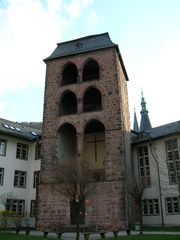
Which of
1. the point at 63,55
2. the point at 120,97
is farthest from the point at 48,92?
the point at 120,97

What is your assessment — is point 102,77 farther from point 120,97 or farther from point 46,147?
point 46,147

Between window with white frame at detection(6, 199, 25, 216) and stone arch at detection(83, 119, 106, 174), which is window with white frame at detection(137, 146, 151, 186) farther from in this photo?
window with white frame at detection(6, 199, 25, 216)

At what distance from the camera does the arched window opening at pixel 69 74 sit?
31950mm

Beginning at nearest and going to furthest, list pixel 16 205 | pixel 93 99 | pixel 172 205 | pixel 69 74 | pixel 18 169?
pixel 172 205 → pixel 16 205 → pixel 93 99 → pixel 69 74 → pixel 18 169

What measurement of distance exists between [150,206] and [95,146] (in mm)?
7539

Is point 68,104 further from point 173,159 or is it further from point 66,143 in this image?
point 173,159

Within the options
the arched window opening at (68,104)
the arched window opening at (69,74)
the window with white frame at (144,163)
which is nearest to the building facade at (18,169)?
the arched window opening at (68,104)

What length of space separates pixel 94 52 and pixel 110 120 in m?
7.23

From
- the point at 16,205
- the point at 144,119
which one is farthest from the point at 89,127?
the point at 144,119

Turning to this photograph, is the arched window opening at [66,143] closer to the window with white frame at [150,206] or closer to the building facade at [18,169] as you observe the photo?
the building facade at [18,169]

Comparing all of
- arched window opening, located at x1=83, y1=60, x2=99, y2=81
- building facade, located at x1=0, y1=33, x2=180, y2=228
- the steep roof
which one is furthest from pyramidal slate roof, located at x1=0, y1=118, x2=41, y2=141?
the steep roof

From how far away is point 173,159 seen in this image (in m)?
28.6

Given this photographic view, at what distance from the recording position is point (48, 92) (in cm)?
3088

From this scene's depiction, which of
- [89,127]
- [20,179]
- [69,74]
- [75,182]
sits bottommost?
[75,182]
